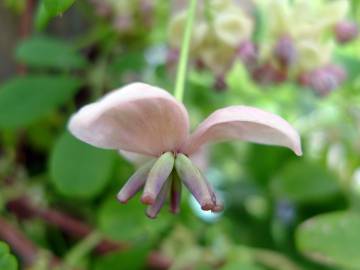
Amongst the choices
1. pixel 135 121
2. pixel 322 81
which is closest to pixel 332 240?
pixel 322 81

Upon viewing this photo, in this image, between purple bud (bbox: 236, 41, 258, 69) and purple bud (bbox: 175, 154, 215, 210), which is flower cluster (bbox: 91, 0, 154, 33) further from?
purple bud (bbox: 175, 154, 215, 210)

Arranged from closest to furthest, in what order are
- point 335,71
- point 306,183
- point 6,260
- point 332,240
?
point 6,260
point 332,240
point 335,71
point 306,183

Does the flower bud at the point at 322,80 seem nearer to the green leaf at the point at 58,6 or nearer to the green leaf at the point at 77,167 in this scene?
the green leaf at the point at 77,167

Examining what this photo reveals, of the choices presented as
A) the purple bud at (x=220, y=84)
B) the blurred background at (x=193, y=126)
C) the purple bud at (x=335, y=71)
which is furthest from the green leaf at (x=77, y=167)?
the purple bud at (x=335, y=71)

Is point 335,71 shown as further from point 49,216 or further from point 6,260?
point 6,260

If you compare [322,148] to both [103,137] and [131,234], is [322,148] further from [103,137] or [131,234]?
[103,137]

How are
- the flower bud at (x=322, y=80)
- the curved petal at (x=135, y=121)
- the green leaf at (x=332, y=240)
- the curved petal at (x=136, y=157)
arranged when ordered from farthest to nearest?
the flower bud at (x=322, y=80), the green leaf at (x=332, y=240), the curved petal at (x=136, y=157), the curved petal at (x=135, y=121)

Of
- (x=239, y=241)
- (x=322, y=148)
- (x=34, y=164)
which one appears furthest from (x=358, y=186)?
(x=34, y=164)
